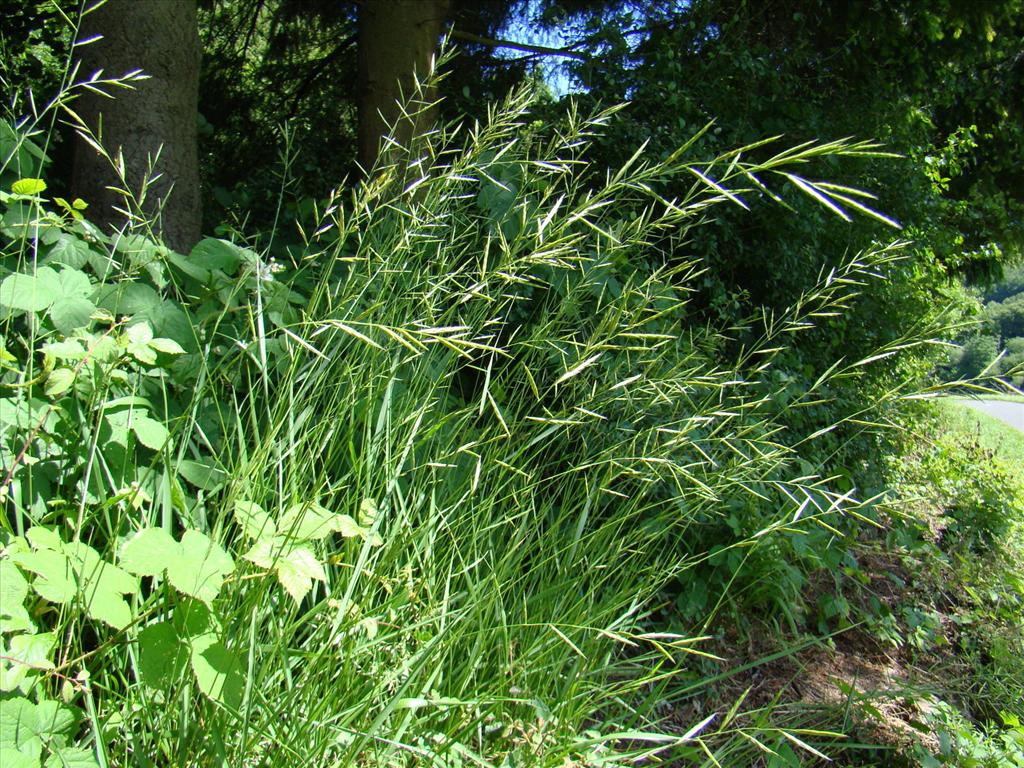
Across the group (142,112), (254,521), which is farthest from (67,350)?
(142,112)

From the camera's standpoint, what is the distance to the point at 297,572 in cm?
103

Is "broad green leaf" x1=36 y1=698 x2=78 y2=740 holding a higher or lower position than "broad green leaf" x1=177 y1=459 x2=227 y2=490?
lower

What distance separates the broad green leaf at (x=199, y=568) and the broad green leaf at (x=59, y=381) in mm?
344

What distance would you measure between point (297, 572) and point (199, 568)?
0.48ft

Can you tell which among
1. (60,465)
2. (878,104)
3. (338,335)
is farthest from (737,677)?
(878,104)

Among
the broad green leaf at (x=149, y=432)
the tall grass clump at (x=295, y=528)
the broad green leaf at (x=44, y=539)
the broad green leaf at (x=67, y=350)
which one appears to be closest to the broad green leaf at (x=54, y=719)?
the tall grass clump at (x=295, y=528)

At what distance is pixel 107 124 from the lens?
2564 millimetres

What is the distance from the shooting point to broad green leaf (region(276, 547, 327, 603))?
1.00 metres

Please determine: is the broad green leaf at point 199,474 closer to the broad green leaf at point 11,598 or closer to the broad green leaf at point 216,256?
the broad green leaf at point 11,598

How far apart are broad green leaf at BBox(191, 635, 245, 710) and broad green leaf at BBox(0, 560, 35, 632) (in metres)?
0.24

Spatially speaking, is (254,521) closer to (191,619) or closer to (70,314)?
(191,619)

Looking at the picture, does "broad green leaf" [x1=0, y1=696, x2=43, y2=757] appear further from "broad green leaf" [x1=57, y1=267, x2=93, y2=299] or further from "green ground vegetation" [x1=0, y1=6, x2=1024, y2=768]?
"broad green leaf" [x1=57, y1=267, x2=93, y2=299]

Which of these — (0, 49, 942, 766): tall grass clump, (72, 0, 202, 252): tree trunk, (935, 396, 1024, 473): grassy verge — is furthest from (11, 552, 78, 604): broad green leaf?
(935, 396, 1024, 473): grassy verge

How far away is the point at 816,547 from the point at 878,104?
303cm
